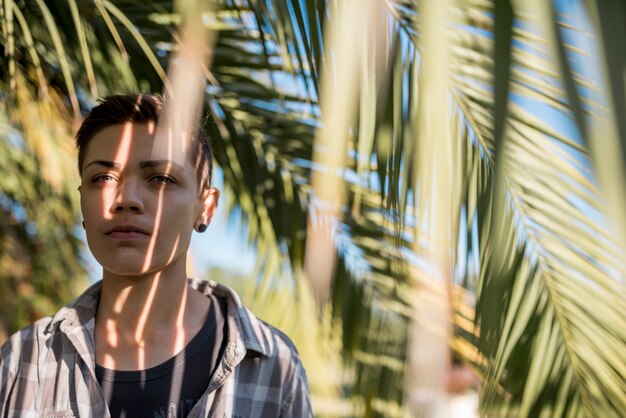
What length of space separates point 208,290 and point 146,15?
2.34 feet

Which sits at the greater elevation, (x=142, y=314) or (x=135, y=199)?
(x=135, y=199)

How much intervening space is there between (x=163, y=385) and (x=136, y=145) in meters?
0.37

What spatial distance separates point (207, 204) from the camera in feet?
4.30

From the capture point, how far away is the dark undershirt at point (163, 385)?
115 cm

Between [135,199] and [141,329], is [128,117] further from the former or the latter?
[141,329]

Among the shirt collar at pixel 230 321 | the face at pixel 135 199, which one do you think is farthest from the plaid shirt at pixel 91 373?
the face at pixel 135 199

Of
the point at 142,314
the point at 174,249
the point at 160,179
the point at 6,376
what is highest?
the point at 160,179

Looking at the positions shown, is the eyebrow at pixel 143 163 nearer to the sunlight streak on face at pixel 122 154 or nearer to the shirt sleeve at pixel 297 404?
the sunlight streak on face at pixel 122 154

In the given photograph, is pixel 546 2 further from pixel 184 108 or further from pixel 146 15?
pixel 146 15

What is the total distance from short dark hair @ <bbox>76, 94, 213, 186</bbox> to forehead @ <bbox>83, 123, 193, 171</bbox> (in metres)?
0.01

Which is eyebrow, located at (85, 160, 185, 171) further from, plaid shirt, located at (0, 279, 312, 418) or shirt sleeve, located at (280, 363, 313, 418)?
shirt sleeve, located at (280, 363, 313, 418)

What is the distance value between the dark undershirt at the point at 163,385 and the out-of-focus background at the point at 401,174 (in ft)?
0.83

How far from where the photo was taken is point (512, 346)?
Answer: 1.29 metres

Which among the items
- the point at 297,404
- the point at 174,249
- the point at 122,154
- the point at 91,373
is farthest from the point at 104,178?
the point at 297,404
